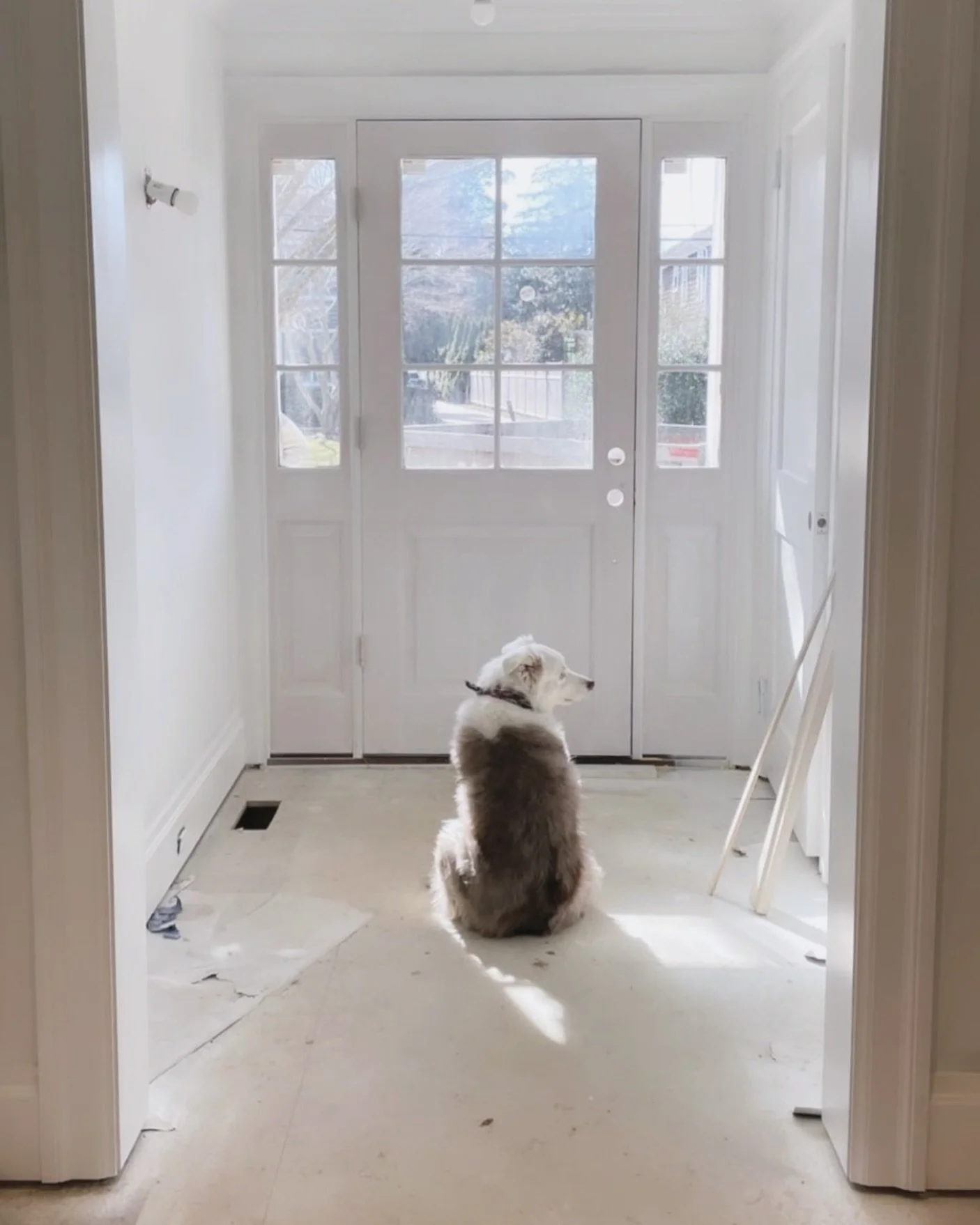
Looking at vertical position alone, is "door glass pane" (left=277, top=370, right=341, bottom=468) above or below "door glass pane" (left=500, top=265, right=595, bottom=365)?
below

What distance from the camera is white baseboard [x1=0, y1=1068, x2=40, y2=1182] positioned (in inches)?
82.5

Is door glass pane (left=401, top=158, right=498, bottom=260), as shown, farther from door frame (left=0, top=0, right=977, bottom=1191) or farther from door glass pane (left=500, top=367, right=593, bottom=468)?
door frame (left=0, top=0, right=977, bottom=1191)

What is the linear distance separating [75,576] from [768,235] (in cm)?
281

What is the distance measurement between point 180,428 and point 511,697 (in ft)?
3.92

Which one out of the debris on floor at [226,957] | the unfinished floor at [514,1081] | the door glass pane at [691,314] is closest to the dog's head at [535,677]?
the unfinished floor at [514,1081]

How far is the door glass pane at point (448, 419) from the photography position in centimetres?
428

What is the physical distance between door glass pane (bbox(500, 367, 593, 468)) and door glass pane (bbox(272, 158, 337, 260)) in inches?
28.3

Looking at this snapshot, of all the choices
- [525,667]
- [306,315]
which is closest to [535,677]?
[525,667]

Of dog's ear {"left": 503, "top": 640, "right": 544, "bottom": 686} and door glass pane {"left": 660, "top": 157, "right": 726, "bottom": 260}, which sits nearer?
dog's ear {"left": 503, "top": 640, "right": 544, "bottom": 686}

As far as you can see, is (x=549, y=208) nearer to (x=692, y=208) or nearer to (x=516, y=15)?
(x=692, y=208)

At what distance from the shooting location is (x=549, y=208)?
421cm

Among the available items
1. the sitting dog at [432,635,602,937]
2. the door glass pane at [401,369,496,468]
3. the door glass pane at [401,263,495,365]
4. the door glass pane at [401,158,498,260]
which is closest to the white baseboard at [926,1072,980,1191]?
the sitting dog at [432,635,602,937]

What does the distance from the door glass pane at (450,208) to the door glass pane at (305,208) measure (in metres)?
0.23

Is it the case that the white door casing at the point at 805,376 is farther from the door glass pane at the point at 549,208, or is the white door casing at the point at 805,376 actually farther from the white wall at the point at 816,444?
the door glass pane at the point at 549,208
